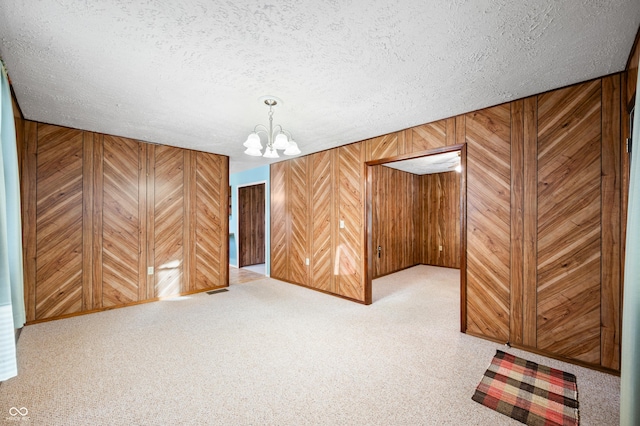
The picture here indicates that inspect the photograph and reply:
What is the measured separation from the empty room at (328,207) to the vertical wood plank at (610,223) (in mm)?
16

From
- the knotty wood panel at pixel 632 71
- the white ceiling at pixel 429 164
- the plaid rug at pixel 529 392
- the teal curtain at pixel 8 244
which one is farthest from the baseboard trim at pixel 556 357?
the teal curtain at pixel 8 244

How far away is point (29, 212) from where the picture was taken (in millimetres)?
3176

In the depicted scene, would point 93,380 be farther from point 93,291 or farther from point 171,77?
point 171,77

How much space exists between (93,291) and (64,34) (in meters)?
3.33

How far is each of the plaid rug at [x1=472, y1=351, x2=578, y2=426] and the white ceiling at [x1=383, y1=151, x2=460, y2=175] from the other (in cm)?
349

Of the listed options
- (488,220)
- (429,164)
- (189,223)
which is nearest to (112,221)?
(189,223)

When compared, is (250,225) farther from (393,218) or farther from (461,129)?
(461,129)

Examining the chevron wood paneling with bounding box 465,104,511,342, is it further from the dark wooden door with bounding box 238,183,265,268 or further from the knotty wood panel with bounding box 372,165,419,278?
the dark wooden door with bounding box 238,183,265,268

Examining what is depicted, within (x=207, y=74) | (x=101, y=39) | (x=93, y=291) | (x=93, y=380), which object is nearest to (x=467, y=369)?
(x=93, y=380)

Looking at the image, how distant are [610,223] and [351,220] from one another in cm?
276

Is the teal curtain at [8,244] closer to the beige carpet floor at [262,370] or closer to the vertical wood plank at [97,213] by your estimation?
the beige carpet floor at [262,370]

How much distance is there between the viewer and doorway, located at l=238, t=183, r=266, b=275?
6.96 m

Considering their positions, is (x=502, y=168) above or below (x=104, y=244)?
above

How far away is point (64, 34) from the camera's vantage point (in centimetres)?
165
